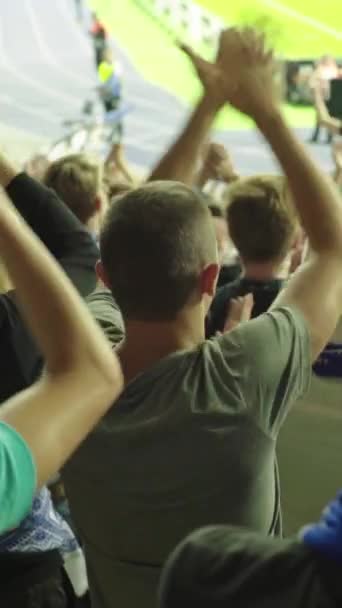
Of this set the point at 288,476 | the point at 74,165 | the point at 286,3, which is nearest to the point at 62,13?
the point at 286,3

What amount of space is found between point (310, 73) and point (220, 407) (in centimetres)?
245

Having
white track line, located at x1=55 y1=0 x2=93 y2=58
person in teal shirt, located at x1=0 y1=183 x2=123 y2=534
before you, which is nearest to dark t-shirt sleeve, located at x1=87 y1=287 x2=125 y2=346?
person in teal shirt, located at x1=0 y1=183 x2=123 y2=534

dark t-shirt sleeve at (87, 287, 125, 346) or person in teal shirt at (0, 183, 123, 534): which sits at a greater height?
person in teal shirt at (0, 183, 123, 534)

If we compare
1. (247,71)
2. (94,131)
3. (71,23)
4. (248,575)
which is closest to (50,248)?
(247,71)

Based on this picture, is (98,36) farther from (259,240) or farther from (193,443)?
(193,443)

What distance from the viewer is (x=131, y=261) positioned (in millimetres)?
938

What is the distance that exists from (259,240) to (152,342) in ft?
2.06

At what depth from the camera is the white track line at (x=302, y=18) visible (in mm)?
3156

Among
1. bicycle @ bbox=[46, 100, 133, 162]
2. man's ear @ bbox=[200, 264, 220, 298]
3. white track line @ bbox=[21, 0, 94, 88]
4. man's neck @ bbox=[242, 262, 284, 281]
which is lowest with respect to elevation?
bicycle @ bbox=[46, 100, 133, 162]

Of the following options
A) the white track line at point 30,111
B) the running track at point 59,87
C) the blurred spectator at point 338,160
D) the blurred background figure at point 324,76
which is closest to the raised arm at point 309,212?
the blurred spectator at point 338,160

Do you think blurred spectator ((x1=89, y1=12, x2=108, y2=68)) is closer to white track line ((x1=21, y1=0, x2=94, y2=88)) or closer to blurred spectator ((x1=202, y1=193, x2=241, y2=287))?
white track line ((x1=21, y1=0, x2=94, y2=88))

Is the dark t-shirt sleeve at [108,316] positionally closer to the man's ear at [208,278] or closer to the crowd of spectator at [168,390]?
the crowd of spectator at [168,390]

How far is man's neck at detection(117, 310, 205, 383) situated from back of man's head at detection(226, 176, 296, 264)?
597 millimetres

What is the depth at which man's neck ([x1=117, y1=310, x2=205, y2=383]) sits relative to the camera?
3.09ft
